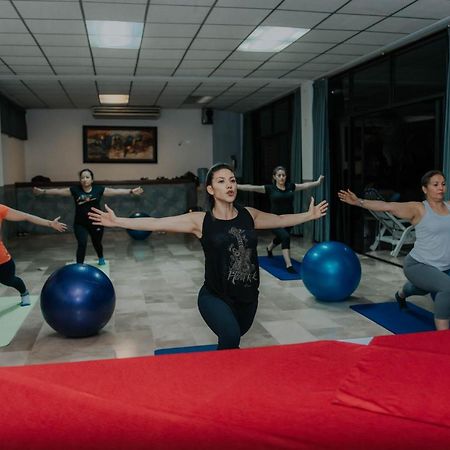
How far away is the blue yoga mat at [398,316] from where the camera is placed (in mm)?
4125

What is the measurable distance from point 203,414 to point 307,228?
795 cm

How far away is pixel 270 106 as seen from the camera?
440 inches

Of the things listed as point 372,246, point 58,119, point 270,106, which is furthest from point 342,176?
point 58,119

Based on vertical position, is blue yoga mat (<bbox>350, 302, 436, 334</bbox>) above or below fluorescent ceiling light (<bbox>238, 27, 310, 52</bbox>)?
below

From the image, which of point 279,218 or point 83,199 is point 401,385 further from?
point 83,199

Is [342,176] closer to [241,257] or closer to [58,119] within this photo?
[241,257]

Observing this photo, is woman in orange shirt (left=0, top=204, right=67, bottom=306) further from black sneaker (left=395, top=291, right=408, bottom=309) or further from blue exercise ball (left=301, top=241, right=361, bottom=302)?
black sneaker (left=395, top=291, right=408, bottom=309)

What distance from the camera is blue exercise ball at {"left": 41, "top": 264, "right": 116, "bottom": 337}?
3807 mm

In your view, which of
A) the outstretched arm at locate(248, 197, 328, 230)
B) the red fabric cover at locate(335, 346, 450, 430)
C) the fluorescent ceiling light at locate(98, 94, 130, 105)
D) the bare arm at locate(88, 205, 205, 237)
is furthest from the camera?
the fluorescent ceiling light at locate(98, 94, 130, 105)

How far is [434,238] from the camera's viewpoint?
3.71 meters

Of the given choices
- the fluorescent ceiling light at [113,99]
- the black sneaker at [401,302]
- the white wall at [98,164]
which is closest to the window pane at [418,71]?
the black sneaker at [401,302]

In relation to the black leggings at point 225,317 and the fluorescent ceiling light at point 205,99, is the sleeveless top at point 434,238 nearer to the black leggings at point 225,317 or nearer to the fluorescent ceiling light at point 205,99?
the black leggings at point 225,317

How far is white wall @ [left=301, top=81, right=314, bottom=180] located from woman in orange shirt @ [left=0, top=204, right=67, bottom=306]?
17.8ft

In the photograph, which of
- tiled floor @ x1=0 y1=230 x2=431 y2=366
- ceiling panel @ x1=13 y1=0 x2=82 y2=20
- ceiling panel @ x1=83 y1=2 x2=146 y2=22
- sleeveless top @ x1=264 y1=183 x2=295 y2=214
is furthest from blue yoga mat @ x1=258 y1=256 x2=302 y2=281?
ceiling panel @ x1=13 y1=0 x2=82 y2=20
